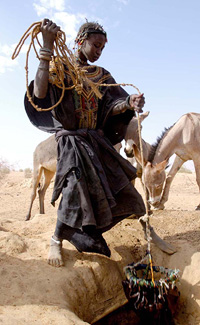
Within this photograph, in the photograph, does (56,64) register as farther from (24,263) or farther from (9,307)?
(9,307)

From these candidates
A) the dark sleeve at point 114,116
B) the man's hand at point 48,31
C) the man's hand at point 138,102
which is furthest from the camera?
the dark sleeve at point 114,116

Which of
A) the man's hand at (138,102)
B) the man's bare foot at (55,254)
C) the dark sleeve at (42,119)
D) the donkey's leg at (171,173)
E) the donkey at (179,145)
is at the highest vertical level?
the man's hand at (138,102)

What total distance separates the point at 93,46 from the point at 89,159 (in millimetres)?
1076

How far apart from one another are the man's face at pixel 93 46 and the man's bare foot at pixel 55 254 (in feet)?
5.90

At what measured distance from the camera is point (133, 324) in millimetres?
3195

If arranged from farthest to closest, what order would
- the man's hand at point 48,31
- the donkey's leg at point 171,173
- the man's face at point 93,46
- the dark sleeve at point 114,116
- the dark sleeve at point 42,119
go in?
the donkey's leg at point 171,173 < the dark sleeve at point 114,116 < the dark sleeve at point 42,119 < the man's face at point 93,46 < the man's hand at point 48,31

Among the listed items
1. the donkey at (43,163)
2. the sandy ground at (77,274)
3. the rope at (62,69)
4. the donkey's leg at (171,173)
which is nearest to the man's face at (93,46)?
the rope at (62,69)

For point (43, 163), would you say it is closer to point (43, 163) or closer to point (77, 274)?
point (43, 163)

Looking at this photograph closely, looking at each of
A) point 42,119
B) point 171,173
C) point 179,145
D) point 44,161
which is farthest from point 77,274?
point 179,145

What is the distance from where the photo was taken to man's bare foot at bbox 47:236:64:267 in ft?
9.17

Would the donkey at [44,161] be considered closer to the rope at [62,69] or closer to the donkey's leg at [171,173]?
the donkey's leg at [171,173]

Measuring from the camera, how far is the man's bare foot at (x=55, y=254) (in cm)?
279

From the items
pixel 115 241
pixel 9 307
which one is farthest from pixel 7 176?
pixel 9 307

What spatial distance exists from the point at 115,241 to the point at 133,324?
2.85 ft
